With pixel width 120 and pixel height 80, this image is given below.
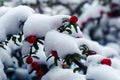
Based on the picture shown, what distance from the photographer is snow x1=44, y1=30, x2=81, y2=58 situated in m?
2.67

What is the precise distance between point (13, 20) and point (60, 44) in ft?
1.92

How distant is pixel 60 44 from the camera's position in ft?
8.85

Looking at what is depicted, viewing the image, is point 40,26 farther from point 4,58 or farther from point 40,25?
point 4,58

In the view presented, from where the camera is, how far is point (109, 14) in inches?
298

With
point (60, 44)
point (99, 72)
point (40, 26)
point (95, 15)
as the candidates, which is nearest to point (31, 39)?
point (40, 26)

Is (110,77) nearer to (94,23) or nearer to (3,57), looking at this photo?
(3,57)

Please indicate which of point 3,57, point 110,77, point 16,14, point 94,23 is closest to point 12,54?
point 3,57

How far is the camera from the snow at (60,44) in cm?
267

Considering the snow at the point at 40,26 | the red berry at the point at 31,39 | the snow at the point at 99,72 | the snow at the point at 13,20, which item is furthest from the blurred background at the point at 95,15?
the snow at the point at 99,72

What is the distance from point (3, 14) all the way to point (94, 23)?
4390mm

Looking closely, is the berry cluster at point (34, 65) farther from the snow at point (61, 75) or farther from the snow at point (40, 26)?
the snow at point (40, 26)

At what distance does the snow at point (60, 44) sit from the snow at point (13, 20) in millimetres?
380

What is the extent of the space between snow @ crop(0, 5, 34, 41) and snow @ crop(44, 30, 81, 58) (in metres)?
0.38

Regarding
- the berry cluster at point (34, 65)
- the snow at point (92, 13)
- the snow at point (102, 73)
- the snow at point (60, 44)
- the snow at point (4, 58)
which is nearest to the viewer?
the snow at point (102, 73)
